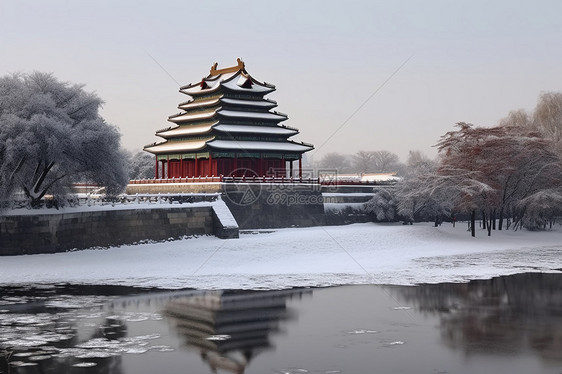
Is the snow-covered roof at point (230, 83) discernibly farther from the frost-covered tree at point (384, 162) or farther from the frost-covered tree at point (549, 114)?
the frost-covered tree at point (384, 162)

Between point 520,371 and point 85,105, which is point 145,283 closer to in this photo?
point 85,105

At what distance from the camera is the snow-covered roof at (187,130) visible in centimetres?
5635

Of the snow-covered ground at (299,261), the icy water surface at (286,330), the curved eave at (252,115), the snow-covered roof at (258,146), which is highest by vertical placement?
the curved eave at (252,115)

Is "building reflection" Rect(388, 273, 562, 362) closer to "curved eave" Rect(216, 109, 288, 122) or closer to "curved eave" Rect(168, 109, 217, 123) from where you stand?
"curved eave" Rect(216, 109, 288, 122)

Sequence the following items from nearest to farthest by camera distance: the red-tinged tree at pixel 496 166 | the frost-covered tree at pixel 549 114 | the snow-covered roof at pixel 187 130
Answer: the red-tinged tree at pixel 496 166 < the snow-covered roof at pixel 187 130 < the frost-covered tree at pixel 549 114

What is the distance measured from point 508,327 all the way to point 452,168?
1272 inches

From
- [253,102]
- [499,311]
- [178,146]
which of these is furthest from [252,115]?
[499,311]

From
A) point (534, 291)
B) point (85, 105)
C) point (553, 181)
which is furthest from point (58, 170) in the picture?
point (553, 181)

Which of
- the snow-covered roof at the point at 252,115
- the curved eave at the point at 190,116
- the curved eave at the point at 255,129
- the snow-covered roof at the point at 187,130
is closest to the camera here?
the curved eave at the point at 255,129

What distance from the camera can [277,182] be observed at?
52750 mm

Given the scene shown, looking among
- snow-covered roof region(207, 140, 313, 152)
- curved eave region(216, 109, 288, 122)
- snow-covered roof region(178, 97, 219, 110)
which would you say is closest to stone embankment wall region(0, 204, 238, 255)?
snow-covered roof region(207, 140, 313, 152)

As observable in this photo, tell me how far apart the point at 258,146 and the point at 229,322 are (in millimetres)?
38334

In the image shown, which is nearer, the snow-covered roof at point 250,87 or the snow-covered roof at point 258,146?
the snow-covered roof at point 258,146

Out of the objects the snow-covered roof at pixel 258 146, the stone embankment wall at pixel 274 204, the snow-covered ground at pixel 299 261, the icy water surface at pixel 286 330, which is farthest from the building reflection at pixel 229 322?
the snow-covered roof at pixel 258 146
